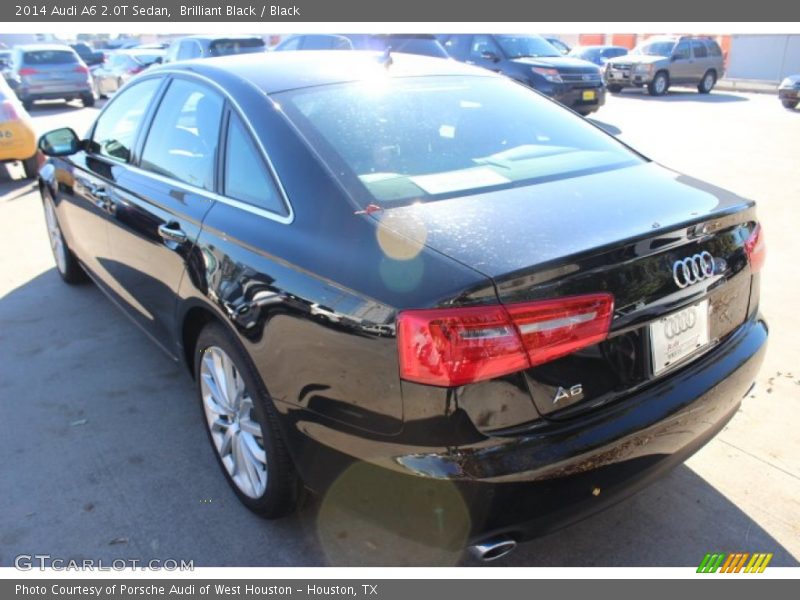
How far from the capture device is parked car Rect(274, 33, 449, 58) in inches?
439

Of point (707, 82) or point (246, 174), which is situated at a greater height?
point (246, 174)

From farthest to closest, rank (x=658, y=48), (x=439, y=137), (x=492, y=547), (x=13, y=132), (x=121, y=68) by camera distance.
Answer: (x=658, y=48)
(x=121, y=68)
(x=13, y=132)
(x=439, y=137)
(x=492, y=547)

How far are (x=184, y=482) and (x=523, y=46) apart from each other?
11.4m

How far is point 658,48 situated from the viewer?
21266mm

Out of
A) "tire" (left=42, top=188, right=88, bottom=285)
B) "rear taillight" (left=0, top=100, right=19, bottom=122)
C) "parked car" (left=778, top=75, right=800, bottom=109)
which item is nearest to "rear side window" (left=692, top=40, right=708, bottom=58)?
"parked car" (left=778, top=75, right=800, bottom=109)

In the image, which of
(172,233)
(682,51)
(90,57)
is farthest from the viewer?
(90,57)

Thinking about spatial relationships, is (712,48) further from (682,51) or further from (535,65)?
(535,65)

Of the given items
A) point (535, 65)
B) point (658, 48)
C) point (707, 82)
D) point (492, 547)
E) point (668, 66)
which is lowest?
point (707, 82)

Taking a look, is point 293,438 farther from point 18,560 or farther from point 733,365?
point 733,365

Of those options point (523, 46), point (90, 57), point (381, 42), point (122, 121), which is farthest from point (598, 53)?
point (122, 121)

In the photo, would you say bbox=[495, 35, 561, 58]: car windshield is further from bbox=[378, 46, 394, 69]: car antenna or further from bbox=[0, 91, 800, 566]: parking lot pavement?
bbox=[378, 46, 394, 69]: car antenna

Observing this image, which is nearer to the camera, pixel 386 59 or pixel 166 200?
pixel 166 200

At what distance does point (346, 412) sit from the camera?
1.94m

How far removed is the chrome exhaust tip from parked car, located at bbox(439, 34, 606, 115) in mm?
10301
